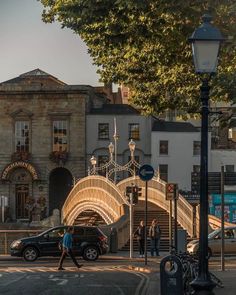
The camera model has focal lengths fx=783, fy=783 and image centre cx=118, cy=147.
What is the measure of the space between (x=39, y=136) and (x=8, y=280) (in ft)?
195

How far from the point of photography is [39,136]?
8281cm

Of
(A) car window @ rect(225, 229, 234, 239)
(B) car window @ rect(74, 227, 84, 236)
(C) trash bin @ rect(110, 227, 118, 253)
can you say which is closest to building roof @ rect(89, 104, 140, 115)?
(C) trash bin @ rect(110, 227, 118, 253)

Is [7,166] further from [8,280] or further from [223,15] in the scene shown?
[223,15]

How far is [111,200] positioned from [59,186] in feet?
102

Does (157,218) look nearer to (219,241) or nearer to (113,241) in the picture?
(113,241)

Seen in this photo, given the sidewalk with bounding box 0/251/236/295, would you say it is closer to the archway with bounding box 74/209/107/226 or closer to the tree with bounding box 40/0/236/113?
the tree with bounding box 40/0/236/113

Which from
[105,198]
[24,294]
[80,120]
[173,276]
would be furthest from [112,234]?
[80,120]

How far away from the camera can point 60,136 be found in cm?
8212

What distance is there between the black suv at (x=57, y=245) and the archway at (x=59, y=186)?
46.9 meters

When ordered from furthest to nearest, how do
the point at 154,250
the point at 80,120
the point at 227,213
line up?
the point at 80,120 < the point at 227,213 < the point at 154,250

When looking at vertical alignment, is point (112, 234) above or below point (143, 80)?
below

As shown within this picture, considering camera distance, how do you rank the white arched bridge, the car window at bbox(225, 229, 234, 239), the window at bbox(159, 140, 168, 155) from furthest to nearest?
the window at bbox(159, 140, 168, 155)
the white arched bridge
the car window at bbox(225, 229, 234, 239)

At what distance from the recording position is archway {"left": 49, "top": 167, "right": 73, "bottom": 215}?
8231 cm

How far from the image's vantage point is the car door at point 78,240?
114ft
